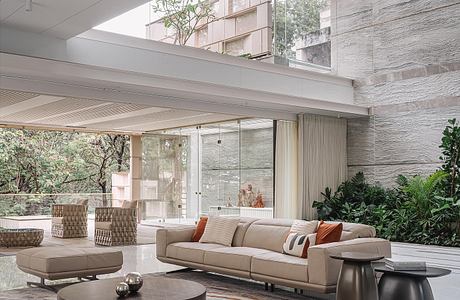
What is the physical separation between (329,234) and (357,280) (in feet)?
3.72

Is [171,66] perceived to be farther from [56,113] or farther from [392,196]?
[392,196]

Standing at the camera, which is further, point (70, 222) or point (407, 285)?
point (70, 222)

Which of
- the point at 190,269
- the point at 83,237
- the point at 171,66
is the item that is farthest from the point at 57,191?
the point at 190,269

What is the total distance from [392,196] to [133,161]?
7.43 metres

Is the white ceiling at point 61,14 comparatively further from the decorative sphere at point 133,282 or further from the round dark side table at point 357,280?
the round dark side table at point 357,280

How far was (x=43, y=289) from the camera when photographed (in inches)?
233

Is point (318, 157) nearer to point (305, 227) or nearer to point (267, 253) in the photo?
point (305, 227)

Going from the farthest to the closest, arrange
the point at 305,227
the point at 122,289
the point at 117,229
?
the point at 117,229 → the point at 305,227 → the point at 122,289

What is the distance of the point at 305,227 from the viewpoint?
5.96 meters

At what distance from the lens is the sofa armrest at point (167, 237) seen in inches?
274

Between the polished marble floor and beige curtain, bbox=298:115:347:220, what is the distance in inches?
82.1

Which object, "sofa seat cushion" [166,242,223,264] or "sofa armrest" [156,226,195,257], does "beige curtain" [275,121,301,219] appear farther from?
"sofa seat cushion" [166,242,223,264]

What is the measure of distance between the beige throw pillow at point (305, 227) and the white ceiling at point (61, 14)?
293 centimetres

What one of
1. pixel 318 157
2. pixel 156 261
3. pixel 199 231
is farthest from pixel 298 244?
pixel 318 157
